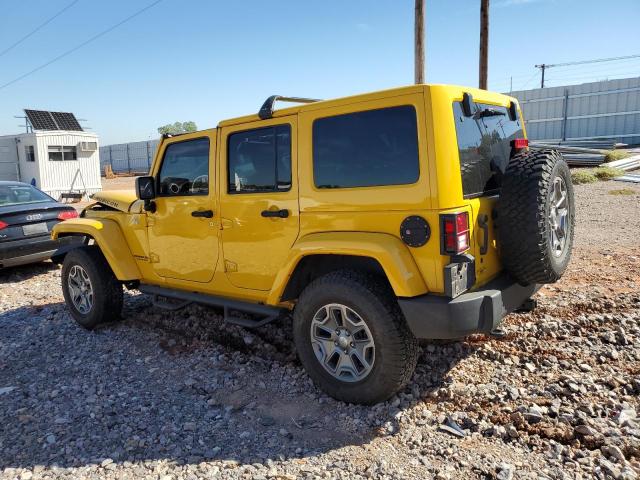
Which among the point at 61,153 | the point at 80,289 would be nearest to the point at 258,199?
the point at 80,289

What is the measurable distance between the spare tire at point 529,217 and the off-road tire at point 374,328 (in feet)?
2.80

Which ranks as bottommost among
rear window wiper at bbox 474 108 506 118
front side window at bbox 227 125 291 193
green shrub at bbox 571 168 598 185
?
green shrub at bbox 571 168 598 185

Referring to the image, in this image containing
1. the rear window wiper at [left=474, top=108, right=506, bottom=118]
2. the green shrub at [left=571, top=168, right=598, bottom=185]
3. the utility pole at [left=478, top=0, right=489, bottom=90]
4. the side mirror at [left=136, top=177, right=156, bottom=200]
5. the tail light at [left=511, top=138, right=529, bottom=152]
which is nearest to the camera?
the rear window wiper at [left=474, top=108, right=506, bottom=118]

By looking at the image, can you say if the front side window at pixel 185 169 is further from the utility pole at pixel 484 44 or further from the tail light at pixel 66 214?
the utility pole at pixel 484 44

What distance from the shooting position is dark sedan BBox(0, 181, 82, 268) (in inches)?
287

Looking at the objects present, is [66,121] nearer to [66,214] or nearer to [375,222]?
[66,214]

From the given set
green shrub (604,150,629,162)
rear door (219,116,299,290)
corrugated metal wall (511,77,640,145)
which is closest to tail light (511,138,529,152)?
rear door (219,116,299,290)

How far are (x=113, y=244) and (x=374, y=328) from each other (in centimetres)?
302

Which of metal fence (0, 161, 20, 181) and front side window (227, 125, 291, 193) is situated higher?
front side window (227, 125, 291, 193)

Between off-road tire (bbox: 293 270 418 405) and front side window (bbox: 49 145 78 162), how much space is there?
68.0ft

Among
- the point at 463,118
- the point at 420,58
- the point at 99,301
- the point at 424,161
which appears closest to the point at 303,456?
the point at 424,161

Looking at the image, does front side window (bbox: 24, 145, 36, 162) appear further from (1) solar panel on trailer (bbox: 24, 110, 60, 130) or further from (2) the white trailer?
(1) solar panel on trailer (bbox: 24, 110, 60, 130)

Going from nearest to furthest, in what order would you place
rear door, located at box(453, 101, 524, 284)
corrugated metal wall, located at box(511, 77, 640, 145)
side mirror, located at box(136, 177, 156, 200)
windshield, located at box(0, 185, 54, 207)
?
rear door, located at box(453, 101, 524, 284), side mirror, located at box(136, 177, 156, 200), windshield, located at box(0, 185, 54, 207), corrugated metal wall, located at box(511, 77, 640, 145)

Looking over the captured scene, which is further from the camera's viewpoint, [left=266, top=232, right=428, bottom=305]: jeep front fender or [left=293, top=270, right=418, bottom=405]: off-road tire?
[left=293, top=270, right=418, bottom=405]: off-road tire
